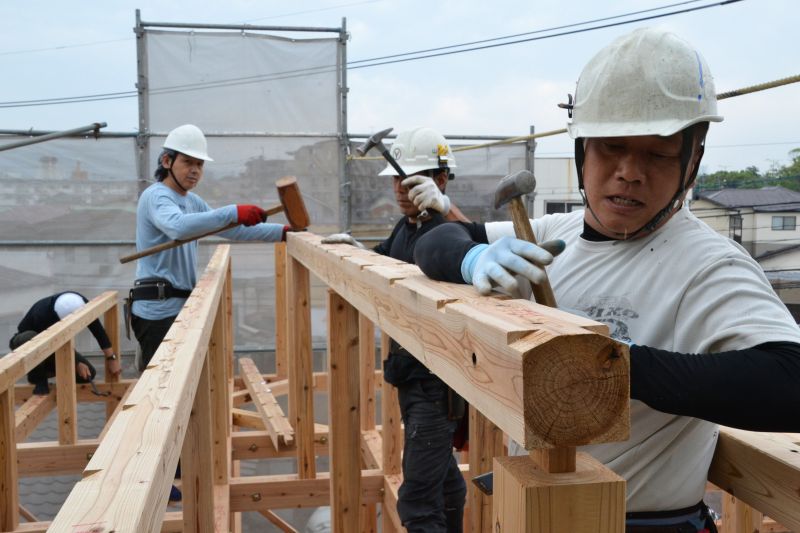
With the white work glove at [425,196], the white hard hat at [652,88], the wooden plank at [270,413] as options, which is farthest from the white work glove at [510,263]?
the wooden plank at [270,413]

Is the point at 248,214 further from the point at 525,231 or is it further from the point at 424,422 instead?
the point at 525,231

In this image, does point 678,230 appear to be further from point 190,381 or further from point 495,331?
point 190,381

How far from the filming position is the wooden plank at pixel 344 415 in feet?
11.0

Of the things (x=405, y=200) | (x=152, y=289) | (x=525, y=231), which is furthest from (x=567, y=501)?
(x=152, y=289)

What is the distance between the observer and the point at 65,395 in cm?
516

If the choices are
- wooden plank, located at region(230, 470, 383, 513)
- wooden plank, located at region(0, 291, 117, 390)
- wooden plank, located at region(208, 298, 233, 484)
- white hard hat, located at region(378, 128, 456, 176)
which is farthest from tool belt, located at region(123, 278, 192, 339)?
white hard hat, located at region(378, 128, 456, 176)

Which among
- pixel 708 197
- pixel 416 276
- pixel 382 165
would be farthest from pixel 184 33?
pixel 708 197

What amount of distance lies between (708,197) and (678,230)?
65.8 feet

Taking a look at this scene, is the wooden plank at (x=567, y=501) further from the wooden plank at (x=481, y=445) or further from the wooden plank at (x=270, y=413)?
the wooden plank at (x=270, y=413)

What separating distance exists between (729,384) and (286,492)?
3.72 meters

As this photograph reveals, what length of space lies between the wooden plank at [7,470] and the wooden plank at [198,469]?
5.93 feet

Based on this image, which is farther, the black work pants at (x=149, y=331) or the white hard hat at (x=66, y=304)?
the white hard hat at (x=66, y=304)

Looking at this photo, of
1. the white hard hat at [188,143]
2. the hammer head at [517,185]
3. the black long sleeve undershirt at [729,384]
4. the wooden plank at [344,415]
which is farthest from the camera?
the white hard hat at [188,143]

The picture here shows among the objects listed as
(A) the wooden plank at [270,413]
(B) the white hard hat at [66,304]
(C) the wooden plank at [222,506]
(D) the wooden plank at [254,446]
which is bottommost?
(D) the wooden plank at [254,446]
